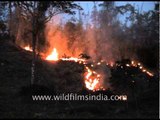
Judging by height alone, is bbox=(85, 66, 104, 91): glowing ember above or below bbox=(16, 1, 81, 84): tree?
below

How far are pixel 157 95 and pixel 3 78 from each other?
35.7ft

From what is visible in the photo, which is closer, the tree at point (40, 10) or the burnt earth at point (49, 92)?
the burnt earth at point (49, 92)

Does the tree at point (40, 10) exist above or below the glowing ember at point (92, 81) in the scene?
above

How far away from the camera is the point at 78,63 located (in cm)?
3164

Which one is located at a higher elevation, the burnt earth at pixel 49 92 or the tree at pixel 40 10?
the tree at pixel 40 10

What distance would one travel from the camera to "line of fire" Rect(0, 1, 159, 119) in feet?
65.3

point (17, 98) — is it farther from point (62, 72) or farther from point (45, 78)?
point (62, 72)

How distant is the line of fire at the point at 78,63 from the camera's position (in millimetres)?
19906

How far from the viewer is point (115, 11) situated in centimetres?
5503

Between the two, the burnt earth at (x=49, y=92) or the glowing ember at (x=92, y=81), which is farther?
the glowing ember at (x=92, y=81)

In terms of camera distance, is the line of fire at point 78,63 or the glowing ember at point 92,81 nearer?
the line of fire at point 78,63

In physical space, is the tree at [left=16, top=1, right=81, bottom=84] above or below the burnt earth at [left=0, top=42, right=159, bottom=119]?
above

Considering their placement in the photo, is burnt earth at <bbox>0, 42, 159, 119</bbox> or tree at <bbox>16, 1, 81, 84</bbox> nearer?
burnt earth at <bbox>0, 42, 159, 119</bbox>

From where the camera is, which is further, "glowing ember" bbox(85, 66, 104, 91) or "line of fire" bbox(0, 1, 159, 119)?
"glowing ember" bbox(85, 66, 104, 91)
